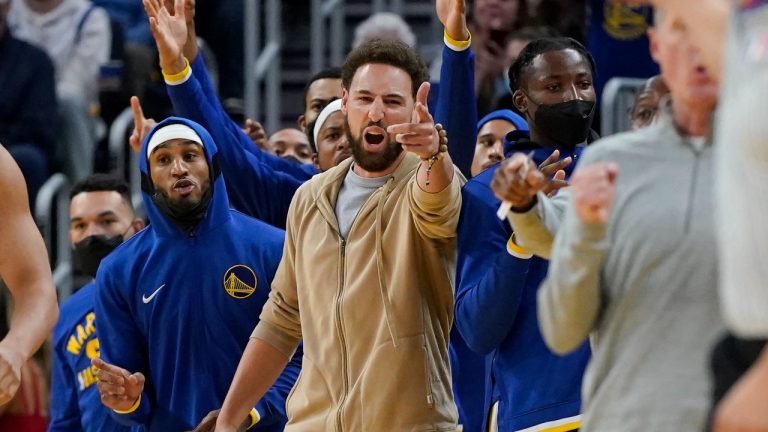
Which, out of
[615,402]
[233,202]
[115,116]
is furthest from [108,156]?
[615,402]

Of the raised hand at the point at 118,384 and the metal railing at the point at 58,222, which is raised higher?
the raised hand at the point at 118,384

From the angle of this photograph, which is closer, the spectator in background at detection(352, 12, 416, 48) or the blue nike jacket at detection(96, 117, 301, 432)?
the blue nike jacket at detection(96, 117, 301, 432)

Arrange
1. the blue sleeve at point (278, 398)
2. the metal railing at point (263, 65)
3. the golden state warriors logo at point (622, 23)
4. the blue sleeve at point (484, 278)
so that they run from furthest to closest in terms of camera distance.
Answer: the metal railing at point (263, 65), the golden state warriors logo at point (622, 23), the blue sleeve at point (278, 398), the blue sleeve at point (484, 278)

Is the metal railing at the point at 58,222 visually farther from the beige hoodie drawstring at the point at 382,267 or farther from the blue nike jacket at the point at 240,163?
the beige hoodie drawstring at the point at 382,267

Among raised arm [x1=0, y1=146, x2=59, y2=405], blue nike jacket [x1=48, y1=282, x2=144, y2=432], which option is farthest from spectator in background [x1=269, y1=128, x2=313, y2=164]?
raised arm [x1=0, y1=146, x2=59, y2=405]

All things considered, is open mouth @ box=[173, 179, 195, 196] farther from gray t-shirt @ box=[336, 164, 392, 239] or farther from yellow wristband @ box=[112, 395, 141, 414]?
gray t-shirt @ box=[336, 164, 392, 239]

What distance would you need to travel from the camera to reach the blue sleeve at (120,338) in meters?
5.78

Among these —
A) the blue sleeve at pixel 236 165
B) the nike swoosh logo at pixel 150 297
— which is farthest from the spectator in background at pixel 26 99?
the nike swoosh logo at pixel 150 297

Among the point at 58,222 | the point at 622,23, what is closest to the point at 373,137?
the point at 622,23

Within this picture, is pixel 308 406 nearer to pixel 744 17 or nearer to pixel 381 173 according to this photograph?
pixel 381 173

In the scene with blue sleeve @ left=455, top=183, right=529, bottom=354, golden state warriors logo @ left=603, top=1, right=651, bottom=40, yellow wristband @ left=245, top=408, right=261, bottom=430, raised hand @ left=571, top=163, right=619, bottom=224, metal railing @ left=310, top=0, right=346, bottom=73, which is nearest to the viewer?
raised hand @ left=571, top=163, right=619, bottom=224

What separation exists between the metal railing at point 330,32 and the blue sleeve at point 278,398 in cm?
471

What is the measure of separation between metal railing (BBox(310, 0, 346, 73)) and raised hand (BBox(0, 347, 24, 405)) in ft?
19.7

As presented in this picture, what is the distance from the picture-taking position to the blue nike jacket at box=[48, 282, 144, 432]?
652 centimetres
